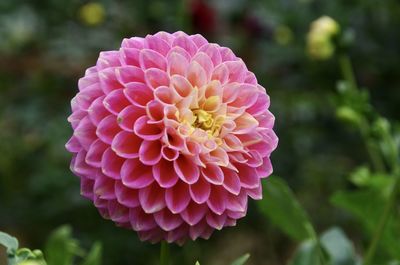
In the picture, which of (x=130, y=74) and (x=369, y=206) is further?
(x=369, y=206)

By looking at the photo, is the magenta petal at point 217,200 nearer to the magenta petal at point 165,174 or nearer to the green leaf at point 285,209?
the magenta petal at point 165,174

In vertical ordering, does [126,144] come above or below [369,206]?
above

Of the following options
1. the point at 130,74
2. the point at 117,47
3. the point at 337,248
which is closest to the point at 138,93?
the point at 130,74

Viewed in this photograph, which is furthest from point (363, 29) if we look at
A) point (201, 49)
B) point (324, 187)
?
point (201, 49)

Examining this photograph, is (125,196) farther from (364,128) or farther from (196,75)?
(364,128)

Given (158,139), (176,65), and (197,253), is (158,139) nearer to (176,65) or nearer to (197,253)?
(176,65)

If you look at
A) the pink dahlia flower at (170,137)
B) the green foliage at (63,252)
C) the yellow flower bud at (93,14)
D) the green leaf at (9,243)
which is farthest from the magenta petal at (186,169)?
the yellow flower bud at (93,14)

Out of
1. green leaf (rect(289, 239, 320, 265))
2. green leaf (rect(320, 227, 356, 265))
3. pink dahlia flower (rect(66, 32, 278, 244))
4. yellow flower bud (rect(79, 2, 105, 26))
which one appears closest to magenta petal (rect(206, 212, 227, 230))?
pink dahlia flower (rect(66, 32, 278, 244))
